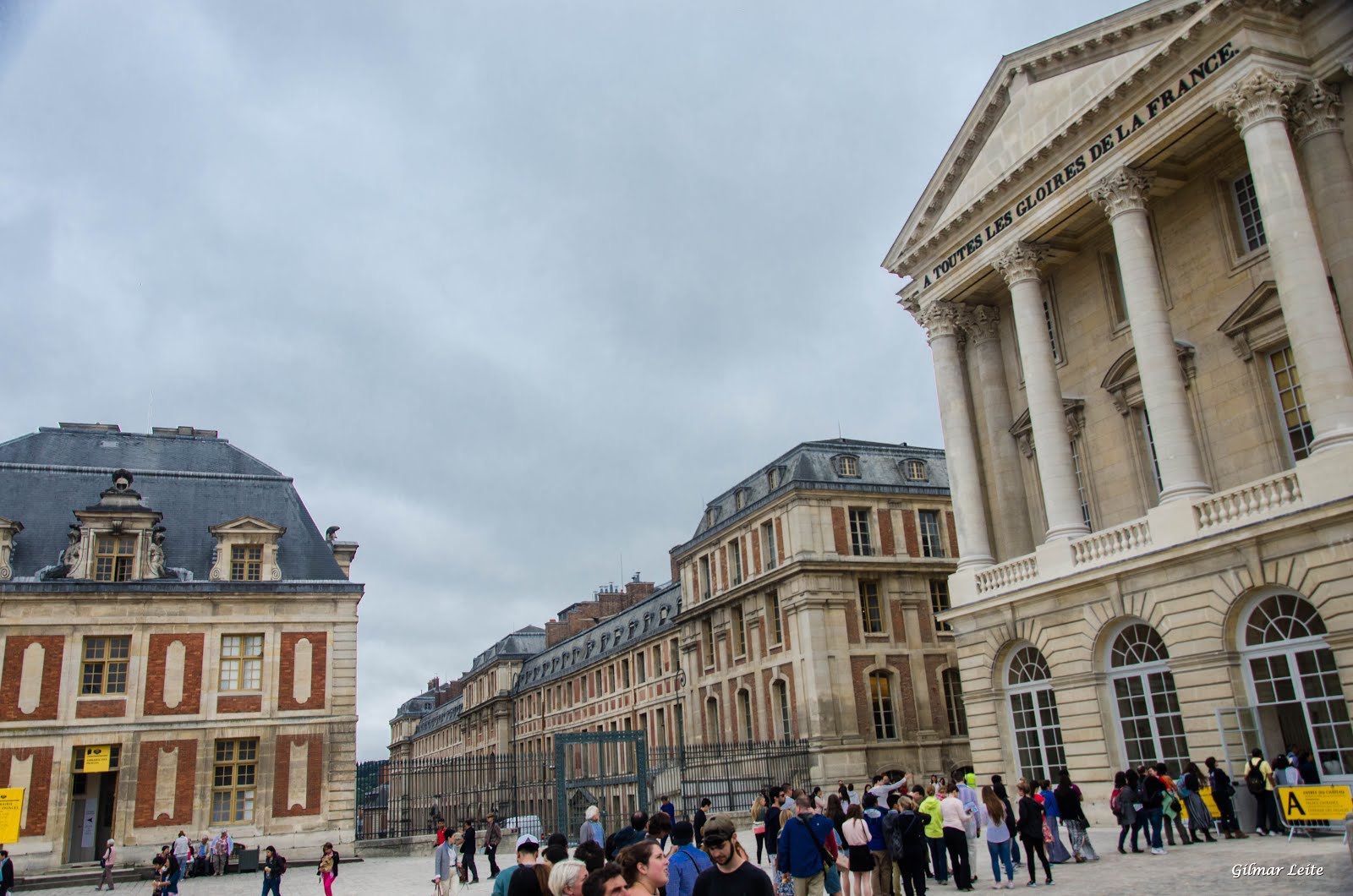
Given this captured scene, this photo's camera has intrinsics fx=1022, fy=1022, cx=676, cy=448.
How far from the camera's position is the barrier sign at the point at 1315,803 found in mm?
14547

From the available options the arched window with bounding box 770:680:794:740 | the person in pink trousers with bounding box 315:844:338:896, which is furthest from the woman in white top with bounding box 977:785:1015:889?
the arched window with bounding box 770:680:794:740

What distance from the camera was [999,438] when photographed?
27.6 m

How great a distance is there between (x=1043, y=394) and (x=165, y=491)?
95.2 ft

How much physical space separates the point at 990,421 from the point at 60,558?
28851 millimetres

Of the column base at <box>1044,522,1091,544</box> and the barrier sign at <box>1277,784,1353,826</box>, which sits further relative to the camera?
the column base at <box>1044,522,1091,544</box>

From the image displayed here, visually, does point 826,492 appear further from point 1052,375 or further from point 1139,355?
point 1139,355

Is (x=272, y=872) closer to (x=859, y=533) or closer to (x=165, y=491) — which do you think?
(x=165, y=491)

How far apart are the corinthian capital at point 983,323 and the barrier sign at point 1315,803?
15.2 m

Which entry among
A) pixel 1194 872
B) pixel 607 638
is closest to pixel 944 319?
pixel 1194 872

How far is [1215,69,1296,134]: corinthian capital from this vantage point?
19.4 meters

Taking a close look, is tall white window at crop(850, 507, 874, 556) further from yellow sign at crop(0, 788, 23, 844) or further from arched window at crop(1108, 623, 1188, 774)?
yellow sign at crop(0, 788, 23, 844)

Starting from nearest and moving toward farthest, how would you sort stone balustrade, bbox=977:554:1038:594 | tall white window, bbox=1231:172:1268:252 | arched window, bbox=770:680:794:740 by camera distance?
tall white window, bbox=1231:172:1268:252, stone balustrade, bbox=977:554:1038:594, arched window, bbox=770:680:794:740

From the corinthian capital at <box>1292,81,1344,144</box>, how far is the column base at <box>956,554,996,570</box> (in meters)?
11.8

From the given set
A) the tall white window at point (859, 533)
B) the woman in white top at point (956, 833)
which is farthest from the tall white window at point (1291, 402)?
the tall white window at point (859, 533)
